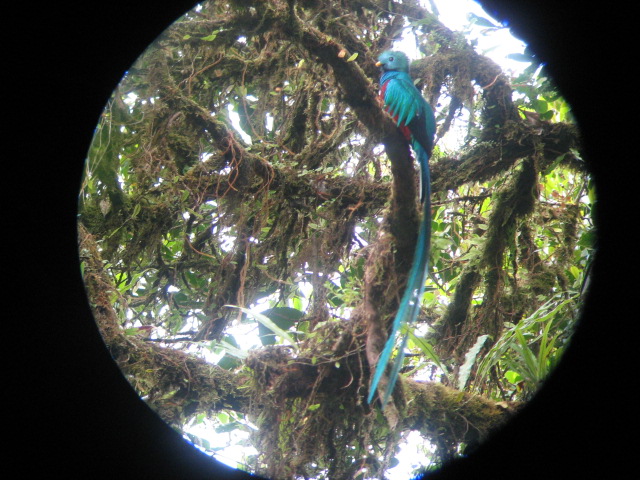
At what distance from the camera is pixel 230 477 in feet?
4.63

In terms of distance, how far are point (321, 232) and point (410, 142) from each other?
665mm

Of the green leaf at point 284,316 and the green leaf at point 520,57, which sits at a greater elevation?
the green leaf at point 520,57

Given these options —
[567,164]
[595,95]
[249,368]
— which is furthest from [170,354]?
[567,164]

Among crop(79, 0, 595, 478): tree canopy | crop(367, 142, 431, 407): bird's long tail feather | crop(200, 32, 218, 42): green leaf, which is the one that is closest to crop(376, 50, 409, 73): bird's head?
crop(79, 0, 595, 478): tree canopy

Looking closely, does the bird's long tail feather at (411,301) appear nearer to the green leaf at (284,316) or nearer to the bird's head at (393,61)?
the bird's head at (393,61)

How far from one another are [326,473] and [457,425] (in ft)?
2.01

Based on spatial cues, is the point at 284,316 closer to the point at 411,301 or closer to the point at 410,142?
the point at 411,301

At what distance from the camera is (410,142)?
2.40m

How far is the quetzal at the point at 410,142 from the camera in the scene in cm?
194

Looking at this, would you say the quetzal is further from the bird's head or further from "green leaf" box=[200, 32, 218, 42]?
"green leaf" box=[200, 32, 218, 42]

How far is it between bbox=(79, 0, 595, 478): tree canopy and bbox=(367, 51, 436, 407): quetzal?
7 centimetres

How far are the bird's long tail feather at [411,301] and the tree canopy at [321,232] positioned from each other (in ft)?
0.20

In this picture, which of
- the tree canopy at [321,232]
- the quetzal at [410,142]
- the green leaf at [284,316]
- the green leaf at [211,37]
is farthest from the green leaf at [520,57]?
the green leaf at [284,316]

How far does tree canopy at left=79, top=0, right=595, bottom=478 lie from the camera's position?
206cm
